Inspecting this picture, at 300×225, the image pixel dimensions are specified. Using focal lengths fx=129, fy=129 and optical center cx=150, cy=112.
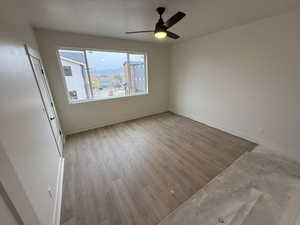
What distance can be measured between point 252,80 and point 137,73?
3.19 m

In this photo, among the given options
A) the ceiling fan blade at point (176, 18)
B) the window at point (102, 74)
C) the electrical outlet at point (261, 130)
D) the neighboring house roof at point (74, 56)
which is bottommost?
→ the electrical outlet at point (261, 130)

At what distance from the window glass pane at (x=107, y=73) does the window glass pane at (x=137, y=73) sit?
0.23 meters

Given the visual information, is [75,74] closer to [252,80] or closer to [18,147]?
[18,147]

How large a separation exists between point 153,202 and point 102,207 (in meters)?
0.64

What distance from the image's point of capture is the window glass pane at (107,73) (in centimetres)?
359

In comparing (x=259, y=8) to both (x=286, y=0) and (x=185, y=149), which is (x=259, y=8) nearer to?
(x=286, y=0)

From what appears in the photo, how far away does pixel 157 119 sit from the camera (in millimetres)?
4484

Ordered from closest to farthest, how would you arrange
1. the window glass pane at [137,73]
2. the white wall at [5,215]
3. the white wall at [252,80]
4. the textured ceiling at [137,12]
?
the white wall at [5,215]
the textured ceiling at [137,12]
the white wall at [252,80]
the window glass pane at [137,73]

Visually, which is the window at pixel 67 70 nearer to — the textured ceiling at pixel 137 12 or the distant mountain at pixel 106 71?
the distant mountain at pixel 106 71

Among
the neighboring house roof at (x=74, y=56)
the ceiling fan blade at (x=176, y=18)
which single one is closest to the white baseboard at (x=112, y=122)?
the neighboring house roof at (x=74, y=56)

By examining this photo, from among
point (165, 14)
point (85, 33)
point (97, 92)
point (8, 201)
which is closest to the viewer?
point (8, 201)

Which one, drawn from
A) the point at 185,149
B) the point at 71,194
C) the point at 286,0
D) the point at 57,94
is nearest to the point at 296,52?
the point at 286,0

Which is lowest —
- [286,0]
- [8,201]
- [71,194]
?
[71,194]

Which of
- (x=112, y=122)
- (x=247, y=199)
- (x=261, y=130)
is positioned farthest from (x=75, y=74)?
(x=261, y=130)
